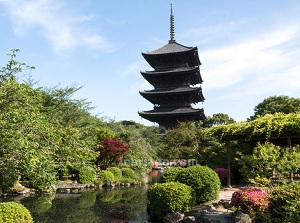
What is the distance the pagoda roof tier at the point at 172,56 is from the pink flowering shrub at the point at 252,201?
29022 mm

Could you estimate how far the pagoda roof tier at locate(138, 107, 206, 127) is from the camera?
1405 inches

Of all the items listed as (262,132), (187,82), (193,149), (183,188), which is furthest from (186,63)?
(183,188)

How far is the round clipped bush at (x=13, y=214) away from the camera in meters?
6.99

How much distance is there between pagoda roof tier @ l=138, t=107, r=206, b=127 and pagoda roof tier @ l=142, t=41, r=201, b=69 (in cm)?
589

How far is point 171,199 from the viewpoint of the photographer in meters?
10.1

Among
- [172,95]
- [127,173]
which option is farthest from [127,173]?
[172,95]

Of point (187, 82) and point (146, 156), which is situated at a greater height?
point (187, 82)

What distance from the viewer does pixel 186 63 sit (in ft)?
125

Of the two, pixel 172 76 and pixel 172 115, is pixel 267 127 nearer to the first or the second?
pixel 172 115

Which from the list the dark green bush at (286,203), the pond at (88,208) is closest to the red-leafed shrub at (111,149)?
the pond at (88,208)

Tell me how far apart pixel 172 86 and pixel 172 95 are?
134 cm

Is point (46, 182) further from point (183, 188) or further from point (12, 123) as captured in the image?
point (183, 188)

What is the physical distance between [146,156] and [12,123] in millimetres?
21049

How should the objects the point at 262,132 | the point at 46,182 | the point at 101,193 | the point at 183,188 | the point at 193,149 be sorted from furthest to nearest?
the point at 193,149
the point at 101,193
the point at 262,132
the point at 183,188
the point at 46,182
